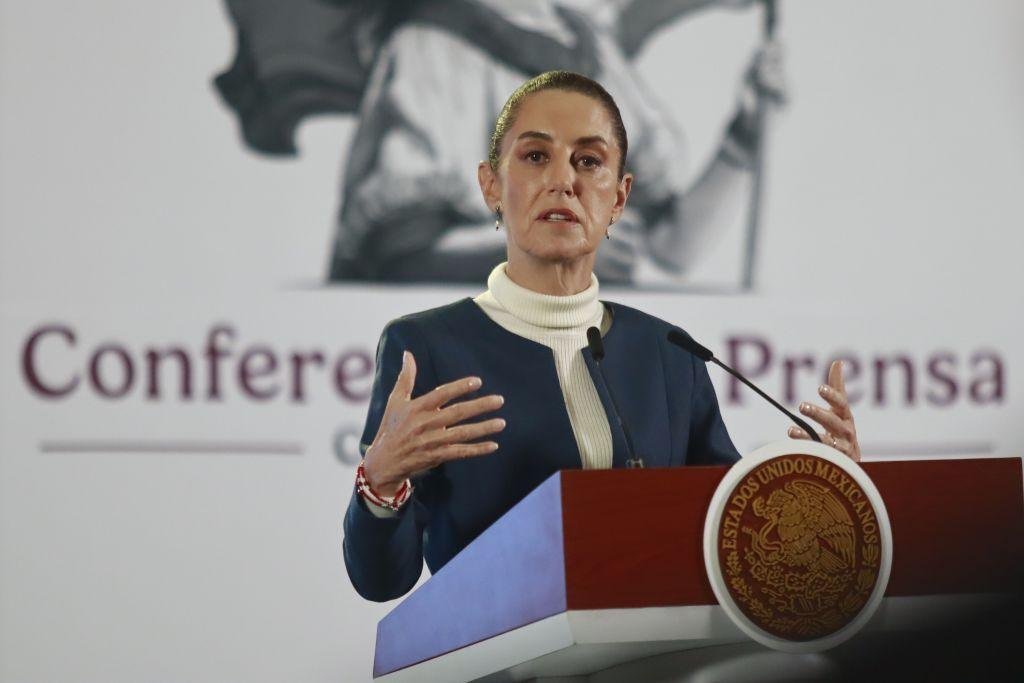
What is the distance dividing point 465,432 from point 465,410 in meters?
0.03

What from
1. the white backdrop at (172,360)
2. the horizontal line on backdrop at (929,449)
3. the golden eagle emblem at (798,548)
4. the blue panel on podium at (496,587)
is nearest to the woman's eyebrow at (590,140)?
the blue panel on podium at (496,587)

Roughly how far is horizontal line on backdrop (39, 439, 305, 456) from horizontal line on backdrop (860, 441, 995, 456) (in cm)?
153

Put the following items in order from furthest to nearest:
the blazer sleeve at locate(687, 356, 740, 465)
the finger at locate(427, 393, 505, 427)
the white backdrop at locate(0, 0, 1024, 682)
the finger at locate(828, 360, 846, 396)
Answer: the white backdrop at locate(0, 0, 1024, 682), the blazer sleeve at locate(687, 356, 740, 465), the finger at locate(828, 360, 846, 396), the finger at locate(427, 393, 505, 427)

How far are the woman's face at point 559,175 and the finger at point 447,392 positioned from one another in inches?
20.4

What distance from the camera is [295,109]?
3.35 m

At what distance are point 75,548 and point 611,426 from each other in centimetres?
176

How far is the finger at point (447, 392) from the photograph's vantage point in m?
1.47

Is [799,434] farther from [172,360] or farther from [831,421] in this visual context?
[172,360]

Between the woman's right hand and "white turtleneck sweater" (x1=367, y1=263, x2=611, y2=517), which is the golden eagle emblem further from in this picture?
"white turtleneck sweater" (x1=367, y1=263, x2=611, y2=517)

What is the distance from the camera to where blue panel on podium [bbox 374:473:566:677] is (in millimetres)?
1224

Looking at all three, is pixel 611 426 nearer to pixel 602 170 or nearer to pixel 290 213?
pixel 602 170

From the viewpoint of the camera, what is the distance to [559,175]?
196 centimetres

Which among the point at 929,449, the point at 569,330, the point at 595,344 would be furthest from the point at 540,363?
the point at 929,449

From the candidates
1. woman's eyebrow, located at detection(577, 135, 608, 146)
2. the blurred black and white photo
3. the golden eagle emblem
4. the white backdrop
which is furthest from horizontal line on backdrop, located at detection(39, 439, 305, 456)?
the golden eagle emblem
